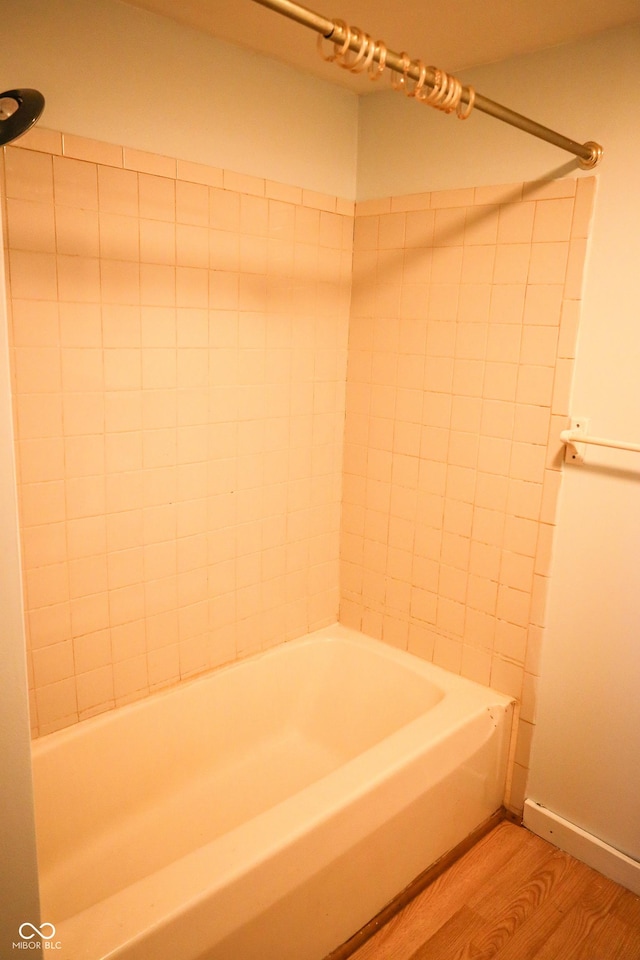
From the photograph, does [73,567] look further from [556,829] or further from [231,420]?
[556,829]

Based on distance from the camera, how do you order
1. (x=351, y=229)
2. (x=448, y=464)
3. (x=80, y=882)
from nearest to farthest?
(x=80, y=882)
(x=448, y=464)
(x=351, y=229)

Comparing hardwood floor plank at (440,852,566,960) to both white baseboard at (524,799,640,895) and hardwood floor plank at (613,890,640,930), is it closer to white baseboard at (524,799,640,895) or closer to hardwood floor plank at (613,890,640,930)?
white baseboard at (524,799,640,895)

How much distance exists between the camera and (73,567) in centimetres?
185

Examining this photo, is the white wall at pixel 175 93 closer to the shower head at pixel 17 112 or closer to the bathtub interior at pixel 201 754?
the shower head at pixel 17 112

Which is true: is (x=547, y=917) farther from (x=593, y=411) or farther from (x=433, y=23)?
(x=433, y=23)

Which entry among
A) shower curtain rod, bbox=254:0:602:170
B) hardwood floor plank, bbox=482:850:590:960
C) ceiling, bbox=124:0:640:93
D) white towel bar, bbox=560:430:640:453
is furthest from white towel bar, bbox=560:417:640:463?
hardwood floor plank, bbox=482:850:590:960

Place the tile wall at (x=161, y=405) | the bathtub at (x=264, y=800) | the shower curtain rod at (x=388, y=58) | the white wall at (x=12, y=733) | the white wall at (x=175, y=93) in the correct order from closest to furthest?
1. the white wall at (x=12, y=733)
2. the shower curtain rod at (x=388, y=58)
3. the bathtub at (x=264, y=800)
4. the white wall at (x=175, y=93)
5. the tile wall at (x=161, y=405)

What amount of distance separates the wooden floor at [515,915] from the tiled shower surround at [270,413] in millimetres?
288

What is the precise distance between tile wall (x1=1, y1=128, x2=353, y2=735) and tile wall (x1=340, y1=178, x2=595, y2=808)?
0.60ft

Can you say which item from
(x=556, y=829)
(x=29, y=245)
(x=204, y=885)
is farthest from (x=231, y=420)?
(x=556, y=829)

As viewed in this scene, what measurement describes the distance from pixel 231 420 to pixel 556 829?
Result: 5.43ft

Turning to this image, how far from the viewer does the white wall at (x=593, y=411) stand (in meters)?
1.74

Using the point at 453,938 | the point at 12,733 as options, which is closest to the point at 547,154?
the point at 12,733

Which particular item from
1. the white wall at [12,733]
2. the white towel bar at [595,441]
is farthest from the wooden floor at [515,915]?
the white towel bar at [595,441]
